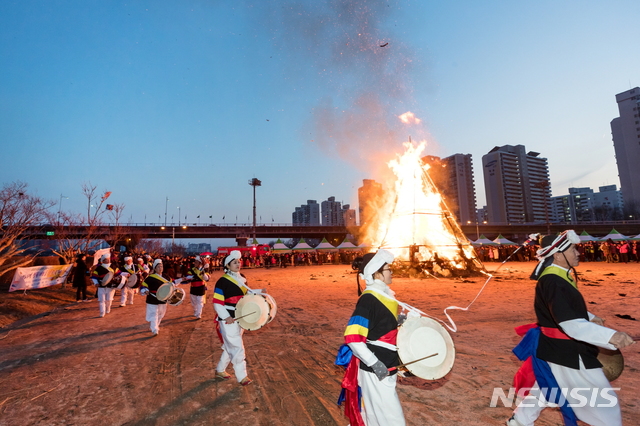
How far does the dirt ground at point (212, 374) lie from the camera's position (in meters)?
4.34

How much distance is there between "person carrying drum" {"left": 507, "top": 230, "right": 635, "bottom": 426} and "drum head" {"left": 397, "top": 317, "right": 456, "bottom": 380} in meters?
1.10

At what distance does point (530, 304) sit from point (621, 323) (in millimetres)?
3258

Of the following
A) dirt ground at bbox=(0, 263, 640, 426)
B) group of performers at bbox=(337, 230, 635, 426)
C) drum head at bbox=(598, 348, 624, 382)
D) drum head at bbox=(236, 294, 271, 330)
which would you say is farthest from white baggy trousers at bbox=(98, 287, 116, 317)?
drum head at bbox=(598, 348, 624, 382)

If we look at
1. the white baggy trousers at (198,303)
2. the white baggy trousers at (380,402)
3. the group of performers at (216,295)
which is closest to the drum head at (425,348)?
the white baggy trousers at (380,402)

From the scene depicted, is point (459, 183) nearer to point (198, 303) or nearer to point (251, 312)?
point (198, 303)

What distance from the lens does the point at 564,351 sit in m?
3.03

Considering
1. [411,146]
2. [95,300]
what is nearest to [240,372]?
[95,300]

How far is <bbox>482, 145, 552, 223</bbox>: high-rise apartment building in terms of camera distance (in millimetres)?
171250

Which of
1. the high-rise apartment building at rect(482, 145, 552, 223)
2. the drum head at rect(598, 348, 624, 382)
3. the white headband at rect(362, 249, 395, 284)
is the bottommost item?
the drum head at rect(598, 348, 624, 382)

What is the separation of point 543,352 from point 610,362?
540 mm

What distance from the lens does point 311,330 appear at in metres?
8.86

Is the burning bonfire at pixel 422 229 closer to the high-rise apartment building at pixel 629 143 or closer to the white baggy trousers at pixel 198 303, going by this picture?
the white baggy trousers at pixel 198 303

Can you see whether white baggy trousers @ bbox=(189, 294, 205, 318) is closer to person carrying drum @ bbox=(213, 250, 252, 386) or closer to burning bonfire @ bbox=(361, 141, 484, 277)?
person carrying drum @ bbox=(213, 250, 252, 386)

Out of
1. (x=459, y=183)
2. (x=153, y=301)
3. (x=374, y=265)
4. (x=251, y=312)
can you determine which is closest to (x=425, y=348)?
(x=374, y=265)
